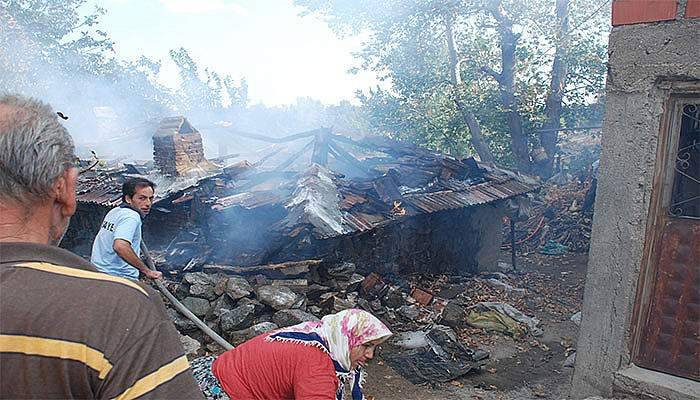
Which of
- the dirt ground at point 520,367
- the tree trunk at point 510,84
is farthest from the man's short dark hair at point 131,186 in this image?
the tree trunk at point 510,84

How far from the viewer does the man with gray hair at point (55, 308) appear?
1035 millimetres

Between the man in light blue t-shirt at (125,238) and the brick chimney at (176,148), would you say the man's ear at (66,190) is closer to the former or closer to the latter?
the man in light blue t-shirt at (125,238)

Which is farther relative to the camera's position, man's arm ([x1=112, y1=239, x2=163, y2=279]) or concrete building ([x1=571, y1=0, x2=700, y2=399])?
man's arm ([x1=112, y1=239, x2=163, y2=279])

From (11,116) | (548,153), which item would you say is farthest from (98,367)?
(548,153)

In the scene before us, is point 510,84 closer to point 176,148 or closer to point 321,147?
point 321,147

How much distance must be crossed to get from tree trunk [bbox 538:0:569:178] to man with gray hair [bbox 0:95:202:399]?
16022 millimetres

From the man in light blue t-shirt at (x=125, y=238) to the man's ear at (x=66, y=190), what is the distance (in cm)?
359

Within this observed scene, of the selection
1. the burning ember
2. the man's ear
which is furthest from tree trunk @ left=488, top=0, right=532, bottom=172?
the man's ear

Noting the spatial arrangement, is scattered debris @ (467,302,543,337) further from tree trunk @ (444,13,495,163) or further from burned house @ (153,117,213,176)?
tree trunk @ (444,13,495,163)

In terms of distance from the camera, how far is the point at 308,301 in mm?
7188

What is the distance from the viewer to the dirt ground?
5742mm

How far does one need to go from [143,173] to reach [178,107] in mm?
28192

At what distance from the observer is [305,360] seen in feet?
8.80

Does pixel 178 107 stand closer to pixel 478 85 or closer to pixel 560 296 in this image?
pixel 478 85
